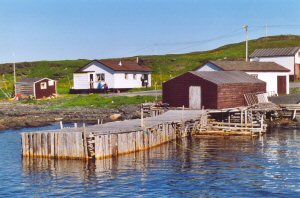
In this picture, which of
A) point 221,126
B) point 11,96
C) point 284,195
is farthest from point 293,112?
point 11,96

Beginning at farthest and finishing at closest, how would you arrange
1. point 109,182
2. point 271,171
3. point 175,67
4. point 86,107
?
point 175,67, point 86,107, point 271,171, point 109,182

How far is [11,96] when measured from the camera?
81.0 meters

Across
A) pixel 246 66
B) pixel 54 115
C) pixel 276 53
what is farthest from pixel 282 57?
pixel 54 115

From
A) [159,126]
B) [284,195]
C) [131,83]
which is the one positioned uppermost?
[131,83]

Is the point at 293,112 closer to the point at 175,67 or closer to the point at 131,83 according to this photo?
the point at 131,83

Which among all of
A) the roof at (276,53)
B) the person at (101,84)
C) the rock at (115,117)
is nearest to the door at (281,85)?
the roof at (276,53)

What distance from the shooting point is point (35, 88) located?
7662cm

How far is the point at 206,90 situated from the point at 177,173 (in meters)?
20.4

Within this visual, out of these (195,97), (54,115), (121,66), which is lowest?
(54,115)

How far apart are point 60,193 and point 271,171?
1347 centimetres

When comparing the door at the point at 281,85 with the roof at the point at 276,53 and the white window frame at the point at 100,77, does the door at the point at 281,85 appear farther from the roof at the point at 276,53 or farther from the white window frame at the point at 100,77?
the white window frame at the point at 100,77

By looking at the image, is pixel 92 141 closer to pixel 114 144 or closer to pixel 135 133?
pixel 114 144

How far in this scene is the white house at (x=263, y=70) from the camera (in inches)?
2366

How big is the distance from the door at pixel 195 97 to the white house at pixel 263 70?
1058 centimetres
